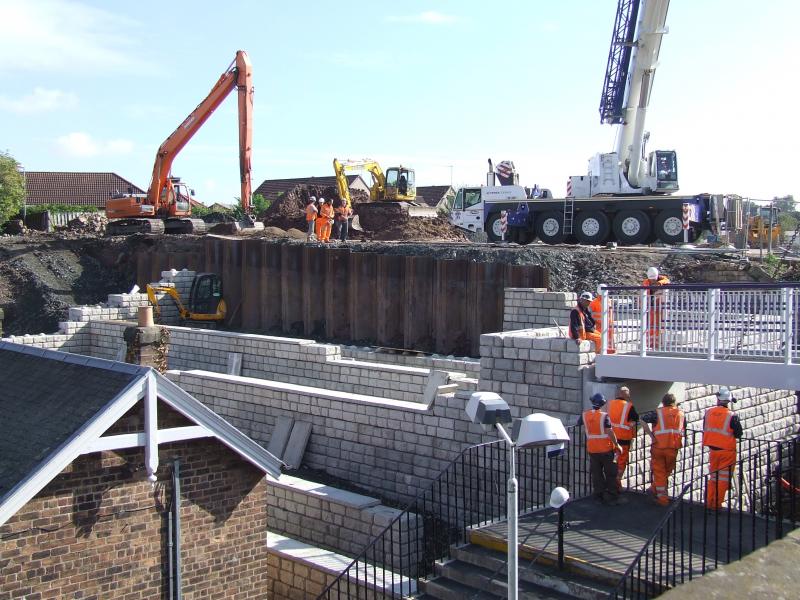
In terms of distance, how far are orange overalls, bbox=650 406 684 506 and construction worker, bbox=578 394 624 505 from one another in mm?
486

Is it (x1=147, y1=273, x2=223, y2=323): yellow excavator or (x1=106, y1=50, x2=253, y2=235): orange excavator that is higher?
(x1=106, y1=50, x2=253, y2=235): orange excavator

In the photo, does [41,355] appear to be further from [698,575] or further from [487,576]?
[698,575]

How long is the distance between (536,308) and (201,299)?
14.2 metres

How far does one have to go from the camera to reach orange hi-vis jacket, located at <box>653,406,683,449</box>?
1042cm

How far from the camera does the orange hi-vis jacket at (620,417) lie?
10.6 m

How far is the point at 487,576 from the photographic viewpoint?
372 inches

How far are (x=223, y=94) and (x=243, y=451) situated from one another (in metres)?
26.0

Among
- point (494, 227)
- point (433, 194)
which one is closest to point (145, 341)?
point (494, 227)

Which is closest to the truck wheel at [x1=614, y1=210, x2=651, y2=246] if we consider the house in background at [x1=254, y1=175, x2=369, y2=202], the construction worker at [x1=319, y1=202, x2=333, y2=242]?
the construction worker at [x1=319, y1=202, x2=333, y2=242]

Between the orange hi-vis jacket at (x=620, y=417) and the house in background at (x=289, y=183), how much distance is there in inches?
2179

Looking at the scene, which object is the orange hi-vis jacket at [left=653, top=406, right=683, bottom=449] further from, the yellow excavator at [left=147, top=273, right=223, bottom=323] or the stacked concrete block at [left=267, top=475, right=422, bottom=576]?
the yellow excavator at [left=147, top=273, right=223, bottom=323]

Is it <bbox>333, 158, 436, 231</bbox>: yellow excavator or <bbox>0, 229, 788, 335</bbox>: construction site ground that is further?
<bbox>333, 158, 436, 231</bbox>: yellow excavator

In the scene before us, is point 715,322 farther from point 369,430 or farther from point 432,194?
point 432,194

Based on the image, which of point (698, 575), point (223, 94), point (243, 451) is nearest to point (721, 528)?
point (698, 575)
